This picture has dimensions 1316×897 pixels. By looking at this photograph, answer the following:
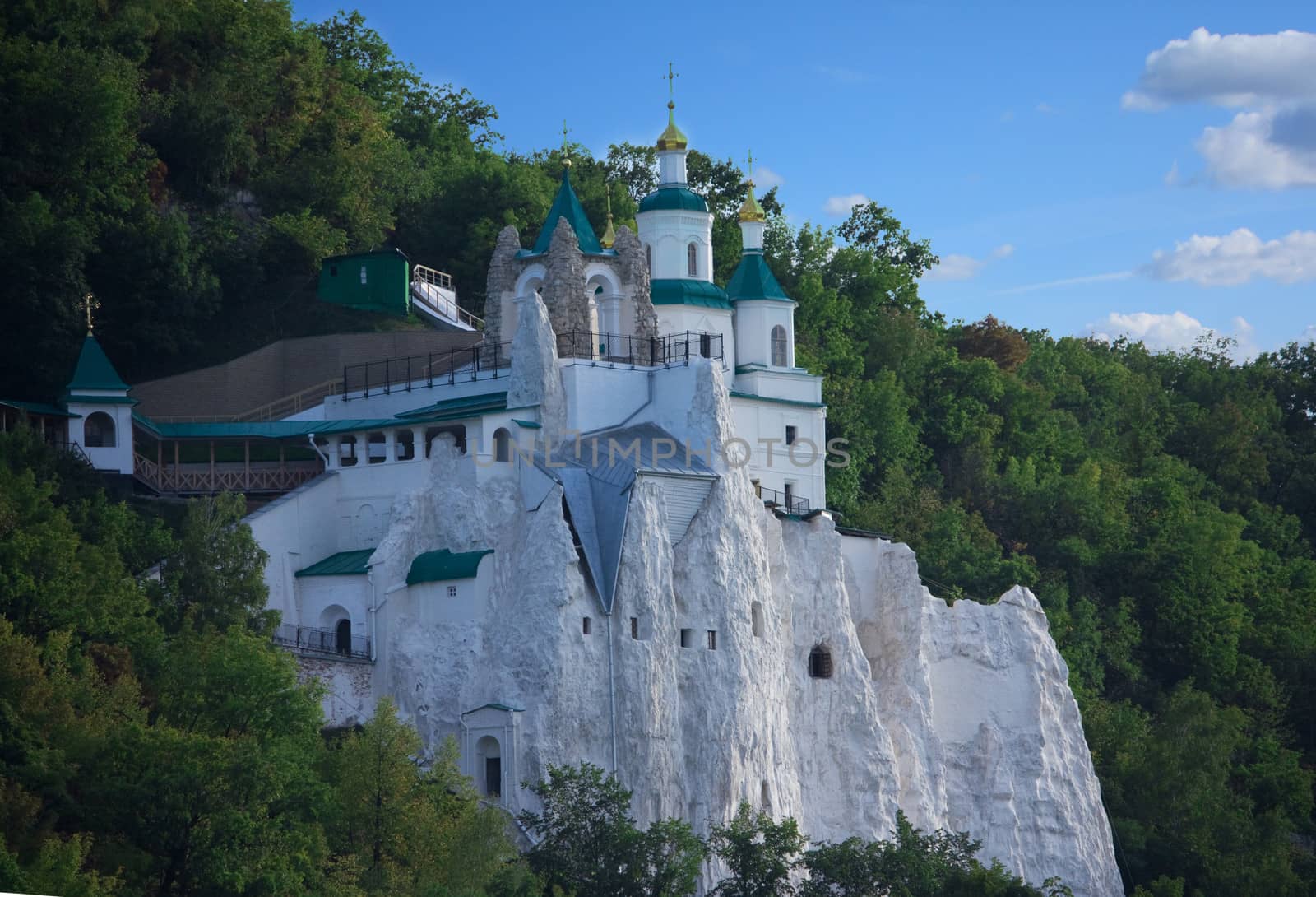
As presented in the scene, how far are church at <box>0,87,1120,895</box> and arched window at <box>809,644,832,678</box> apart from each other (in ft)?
0.18

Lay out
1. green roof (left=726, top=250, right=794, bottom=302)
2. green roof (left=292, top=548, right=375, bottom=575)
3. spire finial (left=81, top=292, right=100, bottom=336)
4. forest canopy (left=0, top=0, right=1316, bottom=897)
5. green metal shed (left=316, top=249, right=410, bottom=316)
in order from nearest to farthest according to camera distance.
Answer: forest canopy (left=0, top=0, right=1316, bottom=897), green roof (left=292, top=548, right=375, bottom=575), spire finial (left=81, top=292, right=100, bottom=336), green roof (left=726, top=250, right=794, bottom=302), green metal shed (left=316, top=249, right=410, bottom=316)

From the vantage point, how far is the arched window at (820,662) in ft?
173

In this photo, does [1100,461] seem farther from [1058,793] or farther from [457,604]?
[457,604]

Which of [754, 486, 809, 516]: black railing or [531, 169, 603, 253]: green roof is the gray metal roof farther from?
[531, 169, 603, 253]: green roof

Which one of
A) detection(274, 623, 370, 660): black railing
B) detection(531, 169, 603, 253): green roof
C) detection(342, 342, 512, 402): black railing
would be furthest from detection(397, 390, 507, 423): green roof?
detection(274, 623, 370, 660): black railing

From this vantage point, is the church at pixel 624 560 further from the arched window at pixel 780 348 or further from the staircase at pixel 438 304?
the staircase at pixel 438 304

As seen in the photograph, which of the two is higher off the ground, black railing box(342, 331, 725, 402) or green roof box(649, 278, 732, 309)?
green roof box(649, 278, 732, 309)

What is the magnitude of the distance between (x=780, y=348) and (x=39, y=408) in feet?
57.7

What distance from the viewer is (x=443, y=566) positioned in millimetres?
48500

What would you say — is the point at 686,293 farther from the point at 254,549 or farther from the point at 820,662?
the point at 254,549

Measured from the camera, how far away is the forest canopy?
39469mm

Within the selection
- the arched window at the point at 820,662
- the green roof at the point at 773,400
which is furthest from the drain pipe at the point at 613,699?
the green roof at the point at 773,400

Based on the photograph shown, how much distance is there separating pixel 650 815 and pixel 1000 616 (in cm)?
1357

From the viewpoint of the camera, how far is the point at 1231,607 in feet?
228
